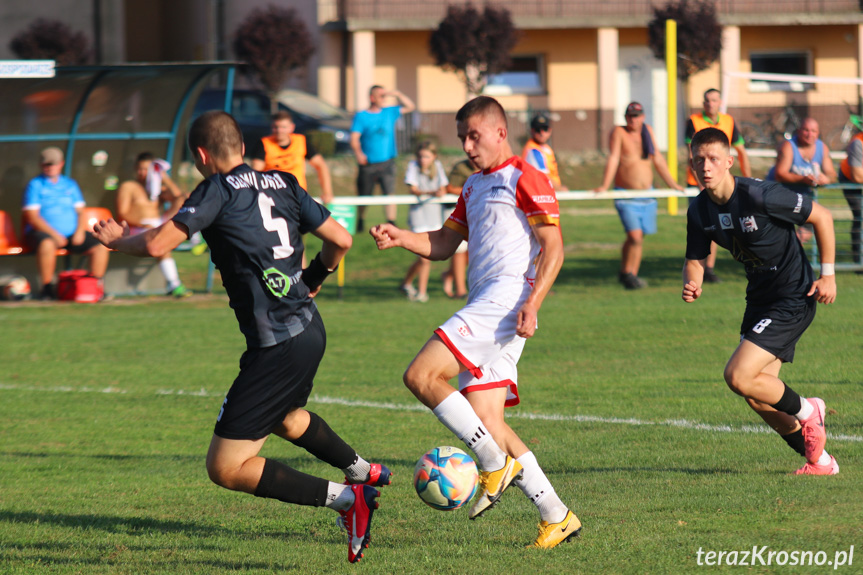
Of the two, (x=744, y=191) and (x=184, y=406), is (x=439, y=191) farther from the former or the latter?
(x=744, y=191)

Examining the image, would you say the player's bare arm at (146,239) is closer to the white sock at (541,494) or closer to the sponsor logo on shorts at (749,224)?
the white sock at (541,494)

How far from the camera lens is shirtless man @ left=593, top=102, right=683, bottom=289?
13352 mm

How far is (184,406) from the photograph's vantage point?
8.36m

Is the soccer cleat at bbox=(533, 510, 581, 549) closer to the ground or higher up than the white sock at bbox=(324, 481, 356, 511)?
closer to the ground

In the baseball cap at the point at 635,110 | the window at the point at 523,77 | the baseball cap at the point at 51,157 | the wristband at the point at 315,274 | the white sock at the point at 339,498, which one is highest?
the window at the point at 523,77

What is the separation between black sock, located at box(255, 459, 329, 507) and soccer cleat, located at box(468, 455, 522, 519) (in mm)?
700

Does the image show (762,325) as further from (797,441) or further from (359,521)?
(359,521)

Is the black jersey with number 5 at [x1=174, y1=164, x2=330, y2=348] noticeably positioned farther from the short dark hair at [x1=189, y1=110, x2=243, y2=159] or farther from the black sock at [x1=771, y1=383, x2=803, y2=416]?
the black sock at [x1=771, y1=383, x2=803, y2=416]

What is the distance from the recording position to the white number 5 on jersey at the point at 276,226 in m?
4.55

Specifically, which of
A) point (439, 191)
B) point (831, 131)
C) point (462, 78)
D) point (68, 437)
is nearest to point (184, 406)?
point (68, 437)

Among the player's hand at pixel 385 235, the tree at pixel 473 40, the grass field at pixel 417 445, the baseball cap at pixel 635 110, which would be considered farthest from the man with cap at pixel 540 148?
A: the tree at pixel 473 40

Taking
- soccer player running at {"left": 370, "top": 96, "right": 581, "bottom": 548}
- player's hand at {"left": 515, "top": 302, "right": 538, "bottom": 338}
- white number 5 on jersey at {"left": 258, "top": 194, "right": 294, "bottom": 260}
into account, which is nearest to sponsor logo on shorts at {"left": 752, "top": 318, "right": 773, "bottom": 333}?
soccer player running at {"left": 370, "top": 96, "right": 581, "bottom": 548}

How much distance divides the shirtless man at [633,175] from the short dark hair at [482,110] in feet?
27.8

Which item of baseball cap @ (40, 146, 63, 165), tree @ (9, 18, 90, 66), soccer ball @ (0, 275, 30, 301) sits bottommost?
soccer ball @ (0, 275, 30, 301)
